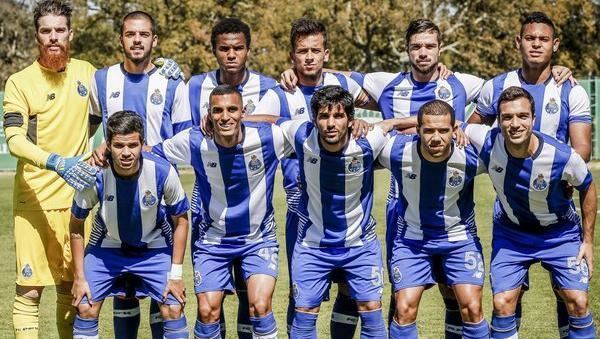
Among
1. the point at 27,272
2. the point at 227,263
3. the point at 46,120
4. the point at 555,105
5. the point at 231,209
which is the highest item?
the point at 555,105

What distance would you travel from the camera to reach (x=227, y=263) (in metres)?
6.54

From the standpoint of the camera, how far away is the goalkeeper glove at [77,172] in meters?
6.21

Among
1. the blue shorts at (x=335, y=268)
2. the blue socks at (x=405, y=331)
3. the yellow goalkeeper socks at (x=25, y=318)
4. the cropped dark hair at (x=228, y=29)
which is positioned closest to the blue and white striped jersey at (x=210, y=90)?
the cropped dark hair at (x=228, y=29)

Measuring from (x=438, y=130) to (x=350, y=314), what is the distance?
141 cm

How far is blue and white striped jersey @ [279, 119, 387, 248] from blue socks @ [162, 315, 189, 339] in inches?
35.1

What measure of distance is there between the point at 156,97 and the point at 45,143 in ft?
2.53

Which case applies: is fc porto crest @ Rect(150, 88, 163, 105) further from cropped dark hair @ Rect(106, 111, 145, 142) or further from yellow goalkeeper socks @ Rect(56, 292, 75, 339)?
yellow goalkeeper socks @ Rect(56, 292, 75, 339)

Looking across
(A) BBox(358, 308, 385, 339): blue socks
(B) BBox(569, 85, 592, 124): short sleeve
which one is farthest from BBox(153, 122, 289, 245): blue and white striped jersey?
(B) BBox(569, 85, 592, 124): short sleeve

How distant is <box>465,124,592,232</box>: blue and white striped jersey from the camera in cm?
627

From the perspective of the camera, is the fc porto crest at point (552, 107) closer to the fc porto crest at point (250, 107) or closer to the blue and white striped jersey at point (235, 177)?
the blue and white striped jersey at point (235, 177)

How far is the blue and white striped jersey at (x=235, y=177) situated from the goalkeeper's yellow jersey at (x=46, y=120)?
0.65 meters

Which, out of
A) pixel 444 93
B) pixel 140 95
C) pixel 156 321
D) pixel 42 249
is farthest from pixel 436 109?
pixel 42 249

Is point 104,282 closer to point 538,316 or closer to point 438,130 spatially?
point 438,130

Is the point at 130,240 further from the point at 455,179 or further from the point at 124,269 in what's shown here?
the point at 455,179
